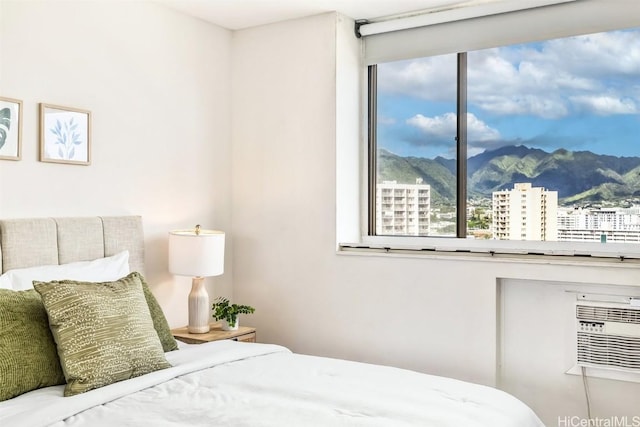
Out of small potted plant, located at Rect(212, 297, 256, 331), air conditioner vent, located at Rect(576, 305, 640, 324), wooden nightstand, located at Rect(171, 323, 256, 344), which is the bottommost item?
wooden nightstand, located at Rect(171, 323, 256, 344)

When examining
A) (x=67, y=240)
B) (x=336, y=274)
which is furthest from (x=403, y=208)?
(x=67, y=240)

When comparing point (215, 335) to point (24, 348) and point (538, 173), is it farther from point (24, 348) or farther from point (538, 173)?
point (538, 173)

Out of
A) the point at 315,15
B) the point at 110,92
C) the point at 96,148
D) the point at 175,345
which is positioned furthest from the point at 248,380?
the point at 315,15

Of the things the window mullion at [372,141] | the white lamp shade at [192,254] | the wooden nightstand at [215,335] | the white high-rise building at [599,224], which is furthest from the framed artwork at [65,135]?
the white high-rise building at [599,224]

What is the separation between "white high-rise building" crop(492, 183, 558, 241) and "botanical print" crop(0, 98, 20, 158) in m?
2.55

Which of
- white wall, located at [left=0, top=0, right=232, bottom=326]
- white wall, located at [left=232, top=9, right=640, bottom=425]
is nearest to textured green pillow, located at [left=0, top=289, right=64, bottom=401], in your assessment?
white wall, located at [left=0, top=0, right=232, bottom=326]

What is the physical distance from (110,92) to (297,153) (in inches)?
46.1

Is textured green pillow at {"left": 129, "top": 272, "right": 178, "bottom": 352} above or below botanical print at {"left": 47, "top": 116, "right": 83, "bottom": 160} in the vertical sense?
below

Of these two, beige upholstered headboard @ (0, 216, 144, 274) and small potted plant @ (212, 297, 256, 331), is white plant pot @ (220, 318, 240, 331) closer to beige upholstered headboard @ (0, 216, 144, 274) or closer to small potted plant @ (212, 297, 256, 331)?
small potted plant @ (212, 297, 256, 331)

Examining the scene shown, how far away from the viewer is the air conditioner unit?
3023 millimetres

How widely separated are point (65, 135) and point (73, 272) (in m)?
0.72

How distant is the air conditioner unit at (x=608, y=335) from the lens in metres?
3.02

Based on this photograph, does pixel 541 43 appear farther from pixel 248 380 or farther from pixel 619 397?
pixel 248 380

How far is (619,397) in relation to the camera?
10.2 ft
